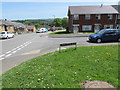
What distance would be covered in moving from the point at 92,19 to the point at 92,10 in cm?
274

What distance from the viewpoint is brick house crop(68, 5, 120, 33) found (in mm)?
29828

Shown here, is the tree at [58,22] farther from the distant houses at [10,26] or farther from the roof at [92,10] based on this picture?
the roof at [92,10]

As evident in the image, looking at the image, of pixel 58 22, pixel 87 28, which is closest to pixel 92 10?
pixel 87 28

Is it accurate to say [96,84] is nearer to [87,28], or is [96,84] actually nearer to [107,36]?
[107,36]

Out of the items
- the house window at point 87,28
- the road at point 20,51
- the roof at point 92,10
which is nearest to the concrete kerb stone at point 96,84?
the road at point 20,51

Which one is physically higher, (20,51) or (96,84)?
(20,51)

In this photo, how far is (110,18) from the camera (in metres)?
30.2

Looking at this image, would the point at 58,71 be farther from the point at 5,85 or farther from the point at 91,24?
the point at 91,24

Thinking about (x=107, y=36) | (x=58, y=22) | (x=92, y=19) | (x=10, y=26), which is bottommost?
(x=107, y=36)

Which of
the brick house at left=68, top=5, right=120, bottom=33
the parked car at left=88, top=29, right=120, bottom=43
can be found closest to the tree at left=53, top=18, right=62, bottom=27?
the brick house at left=68, top=5, right=120, bottom=33

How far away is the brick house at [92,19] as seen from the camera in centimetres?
2983

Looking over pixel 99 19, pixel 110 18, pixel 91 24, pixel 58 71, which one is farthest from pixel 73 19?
pixel 58 71

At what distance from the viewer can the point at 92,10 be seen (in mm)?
30719

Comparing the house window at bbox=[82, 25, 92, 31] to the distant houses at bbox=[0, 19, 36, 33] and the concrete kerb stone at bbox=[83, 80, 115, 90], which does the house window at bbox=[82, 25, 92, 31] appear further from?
the concrete kerb stone at bbox=[83, 80, 115, 90]
